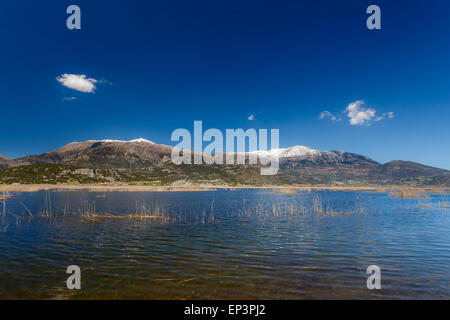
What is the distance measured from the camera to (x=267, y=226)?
3212 centimetres

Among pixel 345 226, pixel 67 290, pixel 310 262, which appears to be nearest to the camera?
pixel 67 290

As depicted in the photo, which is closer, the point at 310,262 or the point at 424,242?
A: the point at 310,262

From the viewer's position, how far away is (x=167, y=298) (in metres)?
11.9

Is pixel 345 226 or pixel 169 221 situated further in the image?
pixel 169 221
